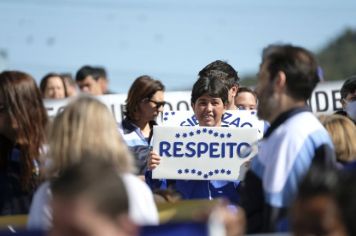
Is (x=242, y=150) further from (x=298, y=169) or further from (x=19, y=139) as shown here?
(x=298, y=169)

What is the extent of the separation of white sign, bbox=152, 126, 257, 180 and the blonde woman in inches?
126

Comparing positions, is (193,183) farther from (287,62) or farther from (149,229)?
(149,229)

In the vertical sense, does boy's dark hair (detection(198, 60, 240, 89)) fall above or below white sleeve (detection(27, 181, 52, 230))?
above

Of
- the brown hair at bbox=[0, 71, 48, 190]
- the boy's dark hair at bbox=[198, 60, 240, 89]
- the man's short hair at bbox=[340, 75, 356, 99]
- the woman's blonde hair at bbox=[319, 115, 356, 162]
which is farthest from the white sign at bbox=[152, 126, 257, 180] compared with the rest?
the brown hair at bbox=[0, 71, 48, 190]

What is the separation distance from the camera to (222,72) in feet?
34.2

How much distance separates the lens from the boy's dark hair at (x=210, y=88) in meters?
10.1

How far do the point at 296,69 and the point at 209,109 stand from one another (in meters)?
2.96

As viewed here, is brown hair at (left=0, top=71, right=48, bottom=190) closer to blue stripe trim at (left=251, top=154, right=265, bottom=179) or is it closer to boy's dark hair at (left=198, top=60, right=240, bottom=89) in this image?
blue stripe trim at (left=251, top=154, right=265, bottom=179)

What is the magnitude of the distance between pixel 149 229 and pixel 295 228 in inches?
46.4

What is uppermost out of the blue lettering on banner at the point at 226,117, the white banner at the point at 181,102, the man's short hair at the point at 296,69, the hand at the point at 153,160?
the man's short hair at the point at 296,69

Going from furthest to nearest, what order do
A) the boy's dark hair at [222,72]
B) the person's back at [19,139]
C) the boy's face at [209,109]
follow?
the boy's dark hair at [222,72], the boy's face at [209,109], the person's back at [19,139]

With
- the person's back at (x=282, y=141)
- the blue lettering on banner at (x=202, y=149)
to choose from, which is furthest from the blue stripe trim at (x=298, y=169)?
the blue lettering on banner at (x=202, y=149)

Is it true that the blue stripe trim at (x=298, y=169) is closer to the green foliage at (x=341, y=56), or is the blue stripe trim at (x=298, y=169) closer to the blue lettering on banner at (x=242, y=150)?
the blue lettering on banner at (x=242, y=150)

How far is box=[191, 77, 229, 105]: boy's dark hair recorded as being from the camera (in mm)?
10117
